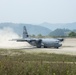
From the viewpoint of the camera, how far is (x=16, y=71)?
1293 centimetres

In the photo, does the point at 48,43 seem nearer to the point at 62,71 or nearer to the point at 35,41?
the point at 35,41

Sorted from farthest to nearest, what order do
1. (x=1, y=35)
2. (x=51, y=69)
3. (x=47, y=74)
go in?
(x=1, y=35)
(x=51, y=69)
(x=47, y=74)

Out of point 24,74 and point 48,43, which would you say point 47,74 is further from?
point 48,43

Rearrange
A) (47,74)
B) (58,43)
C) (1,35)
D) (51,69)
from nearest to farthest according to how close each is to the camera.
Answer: (47,74) → (51,69) → (58,43) → (1,35)

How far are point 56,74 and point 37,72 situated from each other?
742mm

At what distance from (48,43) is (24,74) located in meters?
63.5

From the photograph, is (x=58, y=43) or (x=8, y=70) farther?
(x=58, y=43)

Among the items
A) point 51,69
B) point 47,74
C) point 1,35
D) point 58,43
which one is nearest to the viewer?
point 47,74

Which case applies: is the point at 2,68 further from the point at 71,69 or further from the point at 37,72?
the point at 71,69

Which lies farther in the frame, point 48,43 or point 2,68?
point 48,43

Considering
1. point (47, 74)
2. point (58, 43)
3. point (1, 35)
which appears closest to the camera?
point (47, 74)

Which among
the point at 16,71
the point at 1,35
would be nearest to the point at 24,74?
the point at 16,71

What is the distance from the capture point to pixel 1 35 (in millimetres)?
113312

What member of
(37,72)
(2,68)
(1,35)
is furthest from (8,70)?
(1,35)
